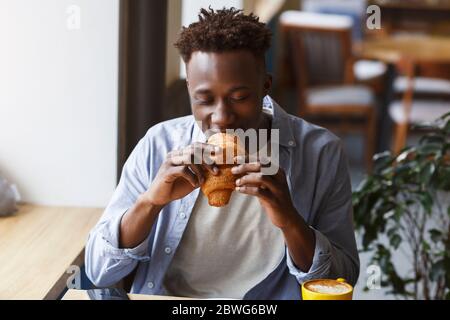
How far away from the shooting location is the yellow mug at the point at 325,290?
112 centimetres

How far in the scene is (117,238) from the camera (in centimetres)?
138

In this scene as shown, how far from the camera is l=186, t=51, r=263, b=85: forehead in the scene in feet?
4.18

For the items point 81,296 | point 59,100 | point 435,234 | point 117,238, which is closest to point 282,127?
→ point 117,238

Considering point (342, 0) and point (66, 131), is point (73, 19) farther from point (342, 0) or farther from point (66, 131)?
point (342, 0)

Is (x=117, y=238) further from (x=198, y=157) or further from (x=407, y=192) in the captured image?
(x=407, y=192)

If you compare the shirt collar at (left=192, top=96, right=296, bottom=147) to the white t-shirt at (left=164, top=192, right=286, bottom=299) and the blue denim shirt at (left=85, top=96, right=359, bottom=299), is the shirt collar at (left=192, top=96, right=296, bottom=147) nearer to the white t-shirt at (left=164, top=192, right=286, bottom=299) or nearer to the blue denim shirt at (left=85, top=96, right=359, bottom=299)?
the blue denim shirt at (left=85, top=96, right=359, bottom=299)

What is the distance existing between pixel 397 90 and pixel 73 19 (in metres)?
3.63

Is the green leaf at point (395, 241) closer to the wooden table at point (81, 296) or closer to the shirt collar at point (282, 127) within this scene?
the shirt collar at point (282, 127)

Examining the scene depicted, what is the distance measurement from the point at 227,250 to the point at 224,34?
1.33 feet

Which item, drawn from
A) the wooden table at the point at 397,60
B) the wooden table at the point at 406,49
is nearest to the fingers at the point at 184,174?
the wooden table at the point at 397,60

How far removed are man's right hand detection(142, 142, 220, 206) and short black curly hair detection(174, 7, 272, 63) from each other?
17 cm

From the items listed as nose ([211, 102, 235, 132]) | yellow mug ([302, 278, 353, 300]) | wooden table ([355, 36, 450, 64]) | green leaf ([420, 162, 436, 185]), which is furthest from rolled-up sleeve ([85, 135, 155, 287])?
wooden table ([355, 36, 450, 64])

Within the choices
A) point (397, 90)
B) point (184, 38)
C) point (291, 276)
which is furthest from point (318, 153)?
point (397, 90)

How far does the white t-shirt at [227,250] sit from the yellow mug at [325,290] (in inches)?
11.1
